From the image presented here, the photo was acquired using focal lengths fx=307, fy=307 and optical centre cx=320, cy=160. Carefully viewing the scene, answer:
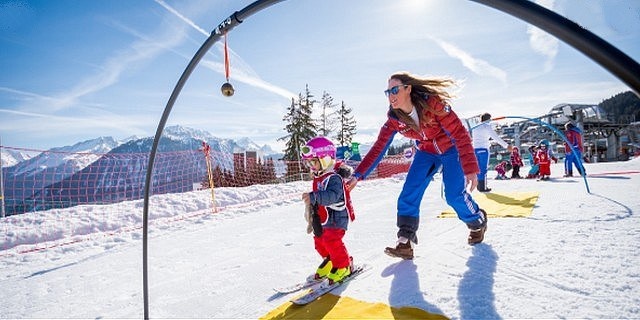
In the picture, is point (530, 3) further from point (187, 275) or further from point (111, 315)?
point (187, 275)

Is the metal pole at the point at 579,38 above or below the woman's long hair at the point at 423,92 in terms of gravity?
below

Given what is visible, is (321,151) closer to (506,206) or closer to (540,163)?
(506,206)

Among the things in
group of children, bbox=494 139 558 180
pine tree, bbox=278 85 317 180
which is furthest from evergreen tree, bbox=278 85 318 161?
group of children, bbox=494 139 558 180

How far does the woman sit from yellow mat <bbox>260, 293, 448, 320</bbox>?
3.03 feet

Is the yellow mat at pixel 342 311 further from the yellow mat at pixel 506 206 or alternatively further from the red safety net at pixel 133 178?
the yellow mat at pixel 506 206

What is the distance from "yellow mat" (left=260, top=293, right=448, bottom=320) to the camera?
1.99m

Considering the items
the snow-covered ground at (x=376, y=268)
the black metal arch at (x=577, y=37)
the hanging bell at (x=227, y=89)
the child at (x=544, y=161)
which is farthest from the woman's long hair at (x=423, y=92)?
the child at (x=544, y=161)

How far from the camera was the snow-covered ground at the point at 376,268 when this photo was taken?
6.79ft

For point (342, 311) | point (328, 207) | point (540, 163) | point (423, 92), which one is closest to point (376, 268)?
point (328, 207)

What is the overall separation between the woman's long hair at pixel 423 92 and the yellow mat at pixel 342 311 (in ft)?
5.65

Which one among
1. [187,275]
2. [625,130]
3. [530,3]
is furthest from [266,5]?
[625,130]

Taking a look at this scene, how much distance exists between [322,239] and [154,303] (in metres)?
1.61

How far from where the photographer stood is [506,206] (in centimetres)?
511

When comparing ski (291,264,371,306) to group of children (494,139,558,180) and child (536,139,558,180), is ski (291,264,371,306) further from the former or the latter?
child (536,139,558,180)
